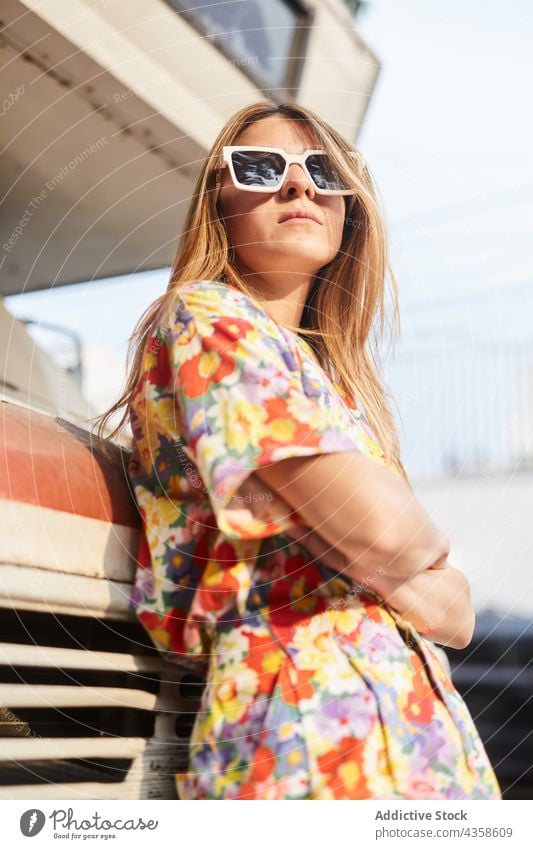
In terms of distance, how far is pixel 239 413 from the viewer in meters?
0.56

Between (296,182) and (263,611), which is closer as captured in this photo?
(263,611)

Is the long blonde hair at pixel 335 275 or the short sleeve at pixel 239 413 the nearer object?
the short sleeve at pixel 239 413

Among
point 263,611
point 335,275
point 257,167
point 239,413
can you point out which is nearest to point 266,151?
point 257,167

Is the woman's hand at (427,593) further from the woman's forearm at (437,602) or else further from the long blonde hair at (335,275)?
the long blonde hair at (335,275)

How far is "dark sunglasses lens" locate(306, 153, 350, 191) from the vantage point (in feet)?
2.45

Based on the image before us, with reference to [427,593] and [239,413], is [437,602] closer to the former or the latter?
[427,593]

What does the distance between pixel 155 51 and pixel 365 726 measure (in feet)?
3.21

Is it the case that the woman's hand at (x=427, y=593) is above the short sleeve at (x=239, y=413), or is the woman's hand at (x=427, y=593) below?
below

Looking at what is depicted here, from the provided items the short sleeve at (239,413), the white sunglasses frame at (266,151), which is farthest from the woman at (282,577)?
the white sunglasses frame at (266,151)

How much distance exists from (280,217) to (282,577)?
317 mm

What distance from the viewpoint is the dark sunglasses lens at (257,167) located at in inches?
28.9

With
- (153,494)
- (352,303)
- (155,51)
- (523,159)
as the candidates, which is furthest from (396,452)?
(155,51)

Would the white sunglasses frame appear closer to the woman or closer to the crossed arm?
the woman

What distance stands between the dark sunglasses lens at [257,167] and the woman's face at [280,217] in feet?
0.04
